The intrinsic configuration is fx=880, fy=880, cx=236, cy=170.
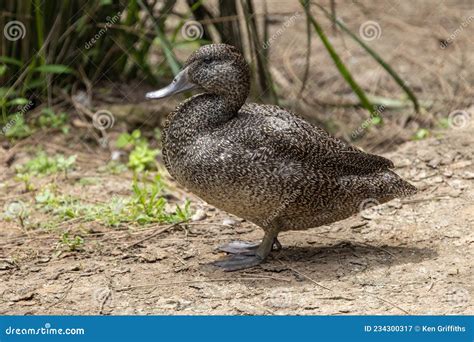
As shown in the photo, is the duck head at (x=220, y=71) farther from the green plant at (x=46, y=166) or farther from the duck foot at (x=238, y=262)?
the green plant at (x=46, y=166)

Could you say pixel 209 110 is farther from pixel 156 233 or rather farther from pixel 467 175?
pixel 467 175

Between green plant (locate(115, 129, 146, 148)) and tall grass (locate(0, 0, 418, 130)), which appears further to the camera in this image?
tall grass (locate(0, 0, 418, 130))

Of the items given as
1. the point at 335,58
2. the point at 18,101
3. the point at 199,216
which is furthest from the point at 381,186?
the point at 18,101

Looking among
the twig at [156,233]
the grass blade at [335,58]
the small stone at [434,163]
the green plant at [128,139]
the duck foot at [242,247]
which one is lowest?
the twig at [156,233]

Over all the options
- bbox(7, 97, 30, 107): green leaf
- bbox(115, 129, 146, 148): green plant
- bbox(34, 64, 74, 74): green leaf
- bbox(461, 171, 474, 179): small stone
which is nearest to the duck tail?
bbox(461, 171, 474, 179): small stone

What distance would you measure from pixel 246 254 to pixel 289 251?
0.95ft

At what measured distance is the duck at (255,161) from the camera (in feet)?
14.6

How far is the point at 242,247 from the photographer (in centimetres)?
493

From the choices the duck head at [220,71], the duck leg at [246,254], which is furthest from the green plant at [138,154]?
the duck head at [220,71]

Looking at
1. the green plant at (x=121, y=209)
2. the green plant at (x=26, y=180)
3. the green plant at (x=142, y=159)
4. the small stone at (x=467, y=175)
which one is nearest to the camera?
the green plant at (x=121, y=209)

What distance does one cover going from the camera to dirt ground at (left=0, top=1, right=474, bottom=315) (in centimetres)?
423

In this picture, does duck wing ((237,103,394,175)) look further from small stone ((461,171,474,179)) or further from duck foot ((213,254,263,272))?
small stone ((461,171,474,179))

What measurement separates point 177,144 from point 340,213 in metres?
0.94

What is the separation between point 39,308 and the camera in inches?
166
